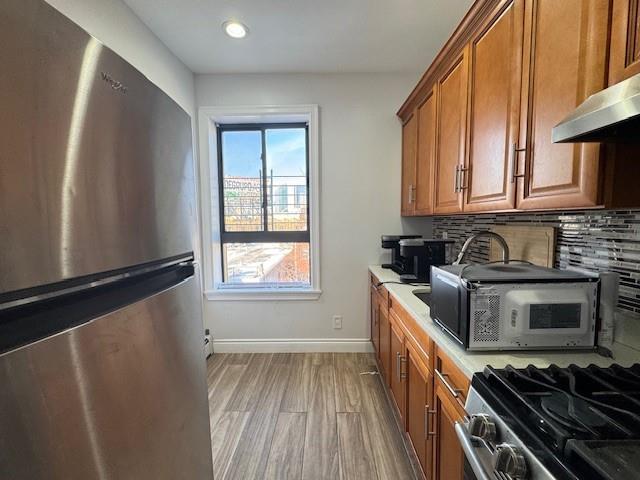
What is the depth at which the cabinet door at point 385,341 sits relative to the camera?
200cm

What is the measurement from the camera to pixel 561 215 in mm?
1297

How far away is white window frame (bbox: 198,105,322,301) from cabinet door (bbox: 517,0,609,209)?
1889 mm

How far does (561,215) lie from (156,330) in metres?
1.62

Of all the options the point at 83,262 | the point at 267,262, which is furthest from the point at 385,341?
the point at 83,262

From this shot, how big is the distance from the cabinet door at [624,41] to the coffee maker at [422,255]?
1430 mm

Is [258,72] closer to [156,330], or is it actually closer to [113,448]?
[156,330]

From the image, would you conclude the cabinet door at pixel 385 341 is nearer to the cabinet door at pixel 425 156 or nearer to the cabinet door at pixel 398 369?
the cabinet door at pixel 398 369

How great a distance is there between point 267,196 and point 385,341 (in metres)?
1.79

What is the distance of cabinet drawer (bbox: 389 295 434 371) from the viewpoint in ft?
4.02

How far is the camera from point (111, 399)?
59 cm

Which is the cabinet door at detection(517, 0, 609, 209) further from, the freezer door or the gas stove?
the freezer door

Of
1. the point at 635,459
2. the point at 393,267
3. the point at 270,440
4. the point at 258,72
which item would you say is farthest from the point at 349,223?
the point at 635,459

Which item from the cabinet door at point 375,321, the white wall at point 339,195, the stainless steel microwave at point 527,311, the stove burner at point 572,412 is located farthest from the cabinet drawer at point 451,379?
the white wall at point 339,195

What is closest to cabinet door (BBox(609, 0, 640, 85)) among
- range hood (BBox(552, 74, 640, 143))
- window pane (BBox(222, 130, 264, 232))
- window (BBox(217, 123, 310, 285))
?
range hood (BBox(552, 74, 640, 143))
